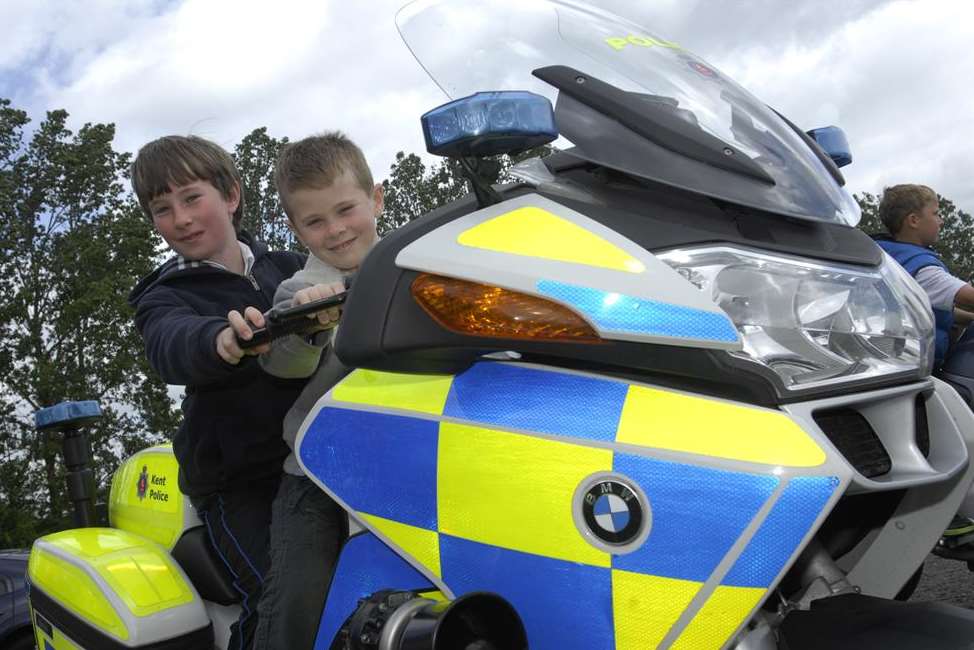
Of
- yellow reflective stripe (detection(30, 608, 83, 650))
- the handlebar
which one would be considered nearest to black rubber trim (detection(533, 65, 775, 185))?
the handlebar

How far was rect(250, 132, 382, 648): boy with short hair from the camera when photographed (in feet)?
5.88

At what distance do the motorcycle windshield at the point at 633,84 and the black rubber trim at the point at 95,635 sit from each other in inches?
57.9

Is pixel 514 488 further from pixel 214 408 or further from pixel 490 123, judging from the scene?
pixel 214 408

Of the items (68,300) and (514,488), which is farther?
(68,300)

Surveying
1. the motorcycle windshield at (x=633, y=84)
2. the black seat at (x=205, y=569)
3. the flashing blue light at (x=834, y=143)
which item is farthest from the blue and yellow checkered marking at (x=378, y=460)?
the flashing blue light at (x=834, y=143)

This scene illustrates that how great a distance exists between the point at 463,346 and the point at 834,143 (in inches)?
46.9

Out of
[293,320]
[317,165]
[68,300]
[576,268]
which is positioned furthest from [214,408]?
[68,300]

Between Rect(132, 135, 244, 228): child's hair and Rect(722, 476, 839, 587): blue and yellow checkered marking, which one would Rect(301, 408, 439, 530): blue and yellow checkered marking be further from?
Rect(132, 135, 244, 228): child's hair

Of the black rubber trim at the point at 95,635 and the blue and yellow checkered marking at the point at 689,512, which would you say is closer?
the blue and yellow checkered marking at the point at 689,512

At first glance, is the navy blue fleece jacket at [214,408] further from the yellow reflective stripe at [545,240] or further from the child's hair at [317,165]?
the yellow reflective stripe at [545,240]

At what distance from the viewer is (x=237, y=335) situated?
174cm

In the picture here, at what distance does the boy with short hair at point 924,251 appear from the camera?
15.9 feet

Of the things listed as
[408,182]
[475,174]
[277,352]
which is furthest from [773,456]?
[408,182]

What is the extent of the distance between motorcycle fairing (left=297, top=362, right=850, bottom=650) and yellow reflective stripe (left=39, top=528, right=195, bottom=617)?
3.09ft
